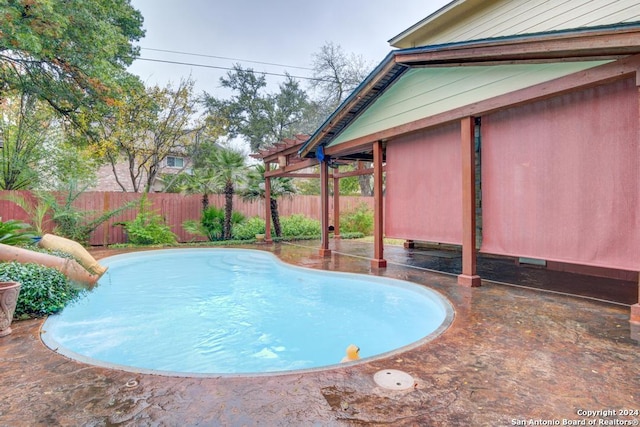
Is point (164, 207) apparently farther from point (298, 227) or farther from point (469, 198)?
point (469, 198)

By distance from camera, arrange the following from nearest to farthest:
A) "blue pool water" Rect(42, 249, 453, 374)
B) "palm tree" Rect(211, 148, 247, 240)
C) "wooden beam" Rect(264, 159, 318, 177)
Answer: "blue pool water" Rect(42, 249, 453, 374), "wooden beam" Rect(264, 159, 318, 177), "palm tree" Rect(211, 148, 247, 240)

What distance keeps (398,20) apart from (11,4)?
648 inches

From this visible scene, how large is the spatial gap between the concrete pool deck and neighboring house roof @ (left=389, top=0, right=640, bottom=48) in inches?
179

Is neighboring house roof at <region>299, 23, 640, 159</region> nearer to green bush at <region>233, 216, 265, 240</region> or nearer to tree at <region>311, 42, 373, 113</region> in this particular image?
green bush at <region>233, 216, 265, 240</region>

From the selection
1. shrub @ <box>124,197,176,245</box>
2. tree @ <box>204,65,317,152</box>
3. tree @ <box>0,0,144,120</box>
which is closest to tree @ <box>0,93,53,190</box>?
tree @ <box>0,0,144,120</box>

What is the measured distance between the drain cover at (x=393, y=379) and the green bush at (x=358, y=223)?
1324cm

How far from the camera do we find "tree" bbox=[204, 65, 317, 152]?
78.4ft

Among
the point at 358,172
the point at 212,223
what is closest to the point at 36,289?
the point at 212,223

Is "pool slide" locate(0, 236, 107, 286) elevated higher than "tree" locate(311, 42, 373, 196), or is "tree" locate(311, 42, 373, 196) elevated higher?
"tree" locate(311, 42, 373, 196)

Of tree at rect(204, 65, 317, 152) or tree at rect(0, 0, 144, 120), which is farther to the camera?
tree at rect(204, 65, 317, 152)

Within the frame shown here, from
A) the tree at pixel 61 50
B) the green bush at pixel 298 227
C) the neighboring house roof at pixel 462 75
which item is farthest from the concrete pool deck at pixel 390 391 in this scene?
the green bush at pixel 298 227

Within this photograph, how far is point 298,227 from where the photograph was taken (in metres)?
14.7

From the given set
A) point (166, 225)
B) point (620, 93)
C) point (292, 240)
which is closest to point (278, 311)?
point (620, 93)

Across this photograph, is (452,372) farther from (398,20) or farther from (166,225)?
(398,20)
